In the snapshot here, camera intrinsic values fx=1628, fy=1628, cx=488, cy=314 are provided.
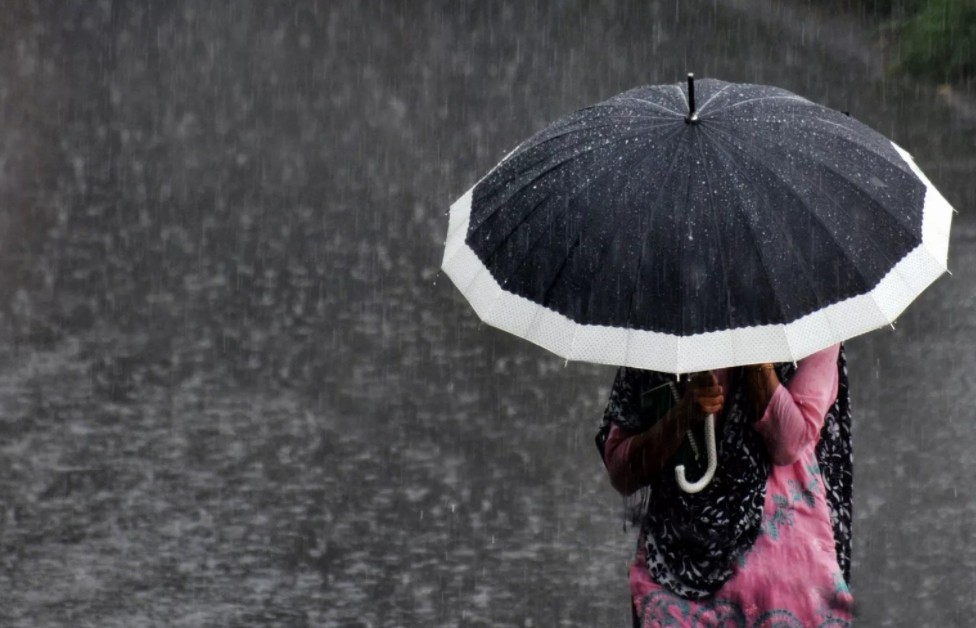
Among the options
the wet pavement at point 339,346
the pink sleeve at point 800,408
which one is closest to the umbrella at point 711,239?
the pink sleeve at point 800,408

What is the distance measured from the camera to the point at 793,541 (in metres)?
3.11

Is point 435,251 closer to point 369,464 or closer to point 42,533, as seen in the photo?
point 369,464

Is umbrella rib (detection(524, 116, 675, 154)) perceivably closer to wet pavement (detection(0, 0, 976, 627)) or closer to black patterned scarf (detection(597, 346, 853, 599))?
black patterned scarf (detection(597, 346, 853, 599))

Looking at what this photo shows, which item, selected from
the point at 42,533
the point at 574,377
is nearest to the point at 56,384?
the point at 42,533

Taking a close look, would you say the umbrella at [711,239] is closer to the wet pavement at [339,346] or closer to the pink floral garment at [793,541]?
the pink floral garment at [793,541]

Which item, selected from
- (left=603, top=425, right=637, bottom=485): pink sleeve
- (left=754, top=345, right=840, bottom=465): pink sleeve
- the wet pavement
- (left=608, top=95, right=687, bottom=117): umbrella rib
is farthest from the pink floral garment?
the wet pavement

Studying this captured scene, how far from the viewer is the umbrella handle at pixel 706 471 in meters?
3.05

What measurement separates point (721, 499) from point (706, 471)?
0.21 feet

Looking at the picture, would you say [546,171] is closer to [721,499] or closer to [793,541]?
[721,499]

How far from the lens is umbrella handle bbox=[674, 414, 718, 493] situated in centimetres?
305

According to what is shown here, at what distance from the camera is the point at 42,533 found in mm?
5820

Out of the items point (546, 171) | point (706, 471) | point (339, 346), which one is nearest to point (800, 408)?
point (706, 471)

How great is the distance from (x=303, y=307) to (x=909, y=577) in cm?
315

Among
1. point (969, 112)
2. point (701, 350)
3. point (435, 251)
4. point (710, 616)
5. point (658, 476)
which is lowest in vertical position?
point (710, 616)
